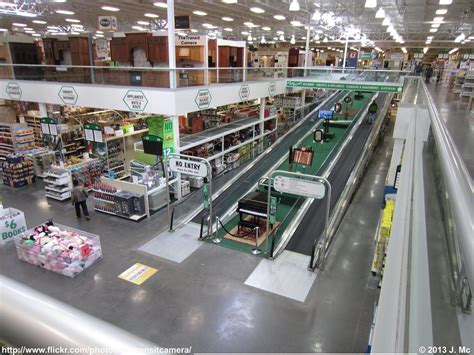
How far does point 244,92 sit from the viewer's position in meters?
14.5

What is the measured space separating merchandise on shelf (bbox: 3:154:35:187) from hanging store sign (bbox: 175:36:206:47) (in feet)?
26.5

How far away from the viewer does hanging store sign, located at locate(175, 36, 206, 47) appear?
14172mm


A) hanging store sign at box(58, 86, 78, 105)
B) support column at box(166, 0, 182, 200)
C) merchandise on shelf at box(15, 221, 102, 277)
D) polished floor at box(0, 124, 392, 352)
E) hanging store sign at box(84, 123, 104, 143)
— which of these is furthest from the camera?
hanging store sign at box(58, 86, 78, 105)

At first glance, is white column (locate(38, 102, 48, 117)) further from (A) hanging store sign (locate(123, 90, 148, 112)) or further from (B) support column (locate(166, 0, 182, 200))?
(B) support column (locate(166, 0, 182, 200))

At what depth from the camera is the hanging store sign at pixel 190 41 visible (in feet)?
46.5

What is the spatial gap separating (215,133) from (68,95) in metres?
5.86

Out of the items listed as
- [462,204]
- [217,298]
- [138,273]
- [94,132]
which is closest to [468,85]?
[217,298]

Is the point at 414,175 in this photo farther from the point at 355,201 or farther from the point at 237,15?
the point at 237,15

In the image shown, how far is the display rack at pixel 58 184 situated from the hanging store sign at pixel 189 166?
15.2 ft

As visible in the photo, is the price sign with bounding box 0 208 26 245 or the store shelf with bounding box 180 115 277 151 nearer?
the price sign with bounding box 0 208 26 245

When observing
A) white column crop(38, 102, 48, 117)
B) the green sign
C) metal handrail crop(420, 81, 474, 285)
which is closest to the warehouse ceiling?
the green sign

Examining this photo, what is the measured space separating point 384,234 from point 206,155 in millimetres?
8878

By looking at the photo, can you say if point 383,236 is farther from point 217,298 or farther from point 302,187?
point 217,298

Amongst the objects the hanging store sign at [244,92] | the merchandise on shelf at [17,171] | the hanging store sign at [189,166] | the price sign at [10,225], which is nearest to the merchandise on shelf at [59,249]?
the price sign at [10,225]
